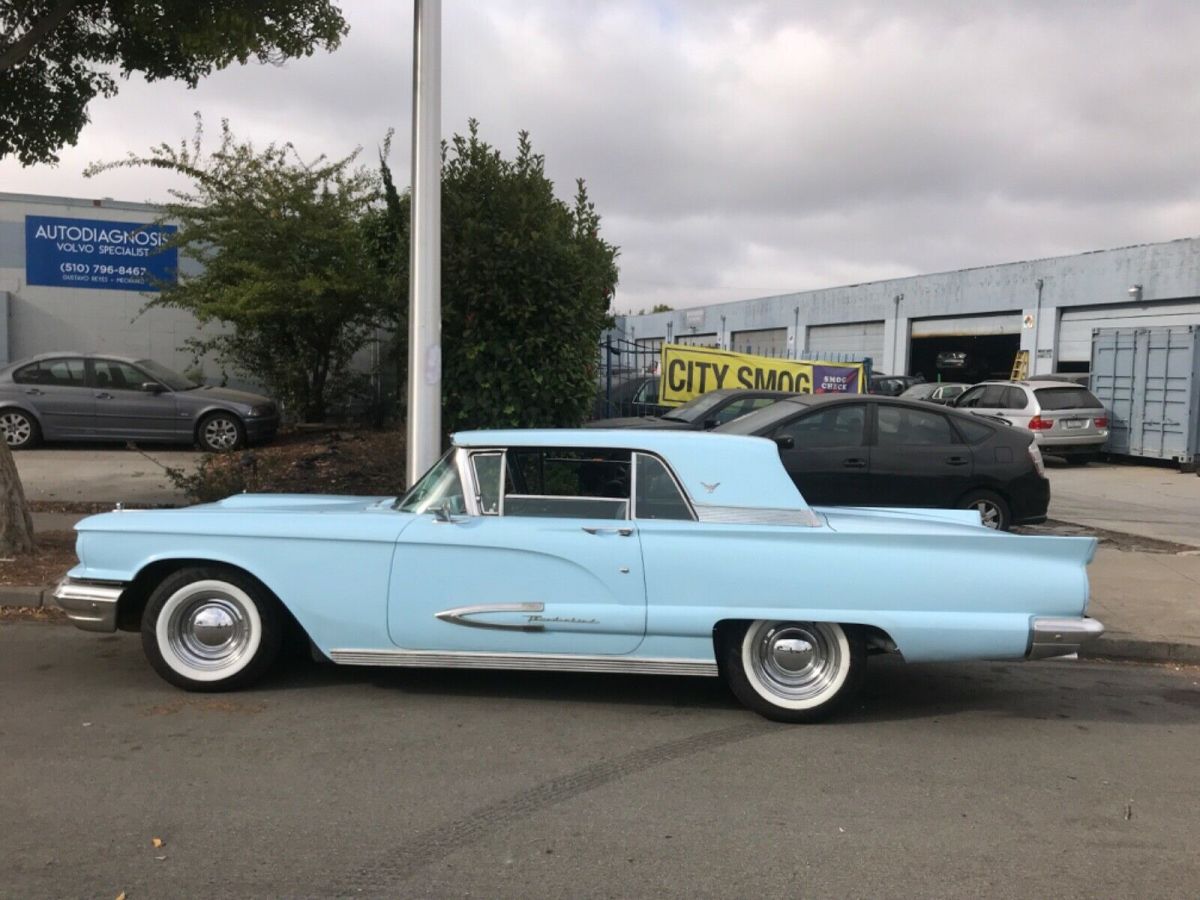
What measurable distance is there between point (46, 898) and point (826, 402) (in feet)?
24.2

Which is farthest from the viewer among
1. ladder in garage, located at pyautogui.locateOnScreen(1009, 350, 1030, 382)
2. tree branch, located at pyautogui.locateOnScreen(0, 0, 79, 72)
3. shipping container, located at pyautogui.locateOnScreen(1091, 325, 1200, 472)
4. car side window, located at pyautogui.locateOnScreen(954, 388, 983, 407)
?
ladder in garage, located at pyautogui.locateOnScreen(1009, 350, 1030, 382)

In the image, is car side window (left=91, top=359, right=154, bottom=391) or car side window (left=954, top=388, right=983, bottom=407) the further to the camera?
car side window (left=954, top=388, right=983, bottom=407)

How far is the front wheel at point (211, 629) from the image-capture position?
4957 mm

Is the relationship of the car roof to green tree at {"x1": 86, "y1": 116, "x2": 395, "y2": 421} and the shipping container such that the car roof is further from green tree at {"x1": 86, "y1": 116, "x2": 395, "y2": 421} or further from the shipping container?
the shipping container

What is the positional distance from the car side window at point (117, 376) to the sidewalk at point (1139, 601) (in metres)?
5.13

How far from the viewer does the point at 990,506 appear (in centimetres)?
922

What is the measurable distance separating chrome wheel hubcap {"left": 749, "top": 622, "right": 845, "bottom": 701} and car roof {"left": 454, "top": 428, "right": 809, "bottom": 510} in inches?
24.2

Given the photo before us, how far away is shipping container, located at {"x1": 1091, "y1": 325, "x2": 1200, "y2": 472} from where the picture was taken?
17141 millimetres

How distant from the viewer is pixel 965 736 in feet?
15.8

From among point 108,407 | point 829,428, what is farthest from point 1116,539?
point 108,407

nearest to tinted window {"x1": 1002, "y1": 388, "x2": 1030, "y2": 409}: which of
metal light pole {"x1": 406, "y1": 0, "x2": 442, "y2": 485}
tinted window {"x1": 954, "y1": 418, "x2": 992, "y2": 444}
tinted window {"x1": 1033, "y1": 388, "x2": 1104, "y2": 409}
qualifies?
tinted window {"x1": 1033, "y1": 388, "x2": 1104, "y2": 409}

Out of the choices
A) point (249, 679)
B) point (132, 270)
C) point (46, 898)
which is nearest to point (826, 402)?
point (249, 679)

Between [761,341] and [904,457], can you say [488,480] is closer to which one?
[904,457]

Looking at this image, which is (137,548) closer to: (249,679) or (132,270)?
(249,679)
